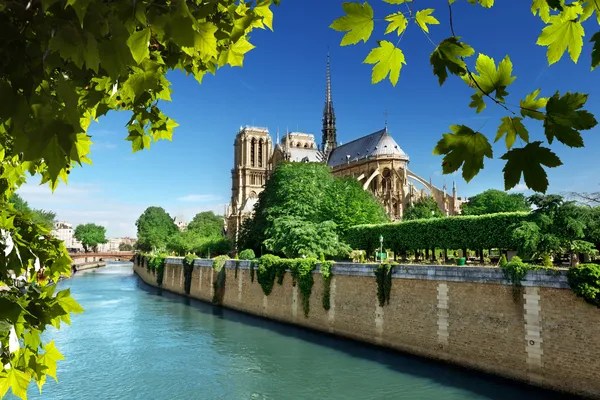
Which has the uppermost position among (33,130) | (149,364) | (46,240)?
(33,130)

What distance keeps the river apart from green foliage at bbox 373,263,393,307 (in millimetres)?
1816

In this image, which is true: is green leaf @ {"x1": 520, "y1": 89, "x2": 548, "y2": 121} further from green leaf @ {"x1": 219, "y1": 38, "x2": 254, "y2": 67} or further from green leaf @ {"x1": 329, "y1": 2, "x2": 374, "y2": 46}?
green leaf @ {"x1": 219, "y1": 38, "x2": 254, "y2": 67}

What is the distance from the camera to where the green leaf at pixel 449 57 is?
160 centimetres

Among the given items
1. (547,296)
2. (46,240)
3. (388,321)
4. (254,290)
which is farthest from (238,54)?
(254,290)

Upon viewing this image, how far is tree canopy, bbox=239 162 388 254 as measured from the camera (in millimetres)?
31188


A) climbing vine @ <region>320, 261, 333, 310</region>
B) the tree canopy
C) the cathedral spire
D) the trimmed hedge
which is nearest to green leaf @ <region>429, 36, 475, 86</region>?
climbing vine @ <region>320, 261, 333, 310</region>

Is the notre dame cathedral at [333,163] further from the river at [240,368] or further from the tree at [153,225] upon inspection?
the river at [240,368]

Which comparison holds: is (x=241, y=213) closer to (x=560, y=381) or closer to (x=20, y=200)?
(x=20, y=200)

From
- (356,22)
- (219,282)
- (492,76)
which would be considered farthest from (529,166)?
(219,282)

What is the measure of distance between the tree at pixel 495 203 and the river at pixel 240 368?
39831mm

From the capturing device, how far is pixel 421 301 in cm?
1602

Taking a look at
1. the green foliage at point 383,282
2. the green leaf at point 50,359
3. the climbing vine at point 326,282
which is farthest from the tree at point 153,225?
the green leaf at point 50,359

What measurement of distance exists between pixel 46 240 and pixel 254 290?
22.4 metres

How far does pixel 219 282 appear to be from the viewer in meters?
29.9
